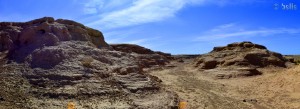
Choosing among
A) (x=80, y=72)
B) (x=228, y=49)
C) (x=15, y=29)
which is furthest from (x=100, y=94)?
(x=228, y=49)

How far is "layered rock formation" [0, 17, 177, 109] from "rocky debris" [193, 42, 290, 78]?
696 inches

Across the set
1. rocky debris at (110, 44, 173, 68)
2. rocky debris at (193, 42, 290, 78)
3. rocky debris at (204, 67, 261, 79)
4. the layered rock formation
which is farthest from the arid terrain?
rocky debris at (110, 44, 173, 68)

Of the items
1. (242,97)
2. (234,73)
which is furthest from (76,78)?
(234,73)

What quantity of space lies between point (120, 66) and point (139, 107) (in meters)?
3.51

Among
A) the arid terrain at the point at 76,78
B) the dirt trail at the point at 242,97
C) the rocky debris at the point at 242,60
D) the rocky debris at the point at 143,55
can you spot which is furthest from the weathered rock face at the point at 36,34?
the rocky debris at the point at 143,55

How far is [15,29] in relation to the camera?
15.9m

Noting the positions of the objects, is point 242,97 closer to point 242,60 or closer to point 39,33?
point 39,33

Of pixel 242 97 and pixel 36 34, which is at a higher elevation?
pixel 36 34

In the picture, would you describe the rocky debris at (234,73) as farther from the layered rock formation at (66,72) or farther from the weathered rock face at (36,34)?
the weathered rock face at (36,34)

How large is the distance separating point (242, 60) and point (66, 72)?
26066 mm

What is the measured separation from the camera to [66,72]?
13.5m

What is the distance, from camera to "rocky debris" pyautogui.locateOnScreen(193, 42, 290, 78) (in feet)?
107

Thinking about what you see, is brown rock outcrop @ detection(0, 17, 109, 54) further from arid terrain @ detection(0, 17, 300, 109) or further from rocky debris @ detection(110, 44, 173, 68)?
rocky debris @ detection(110, 44, 173, 68)

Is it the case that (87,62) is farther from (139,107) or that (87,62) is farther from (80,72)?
(139,107)
